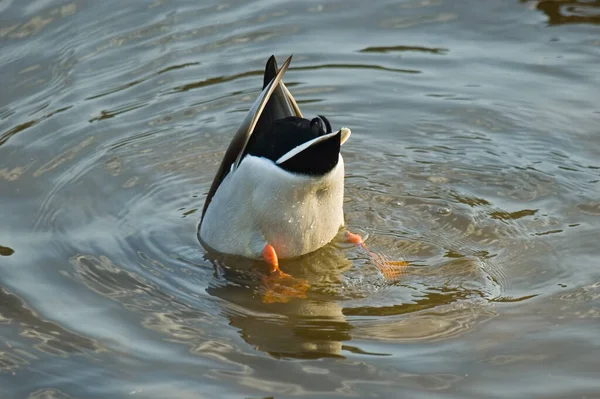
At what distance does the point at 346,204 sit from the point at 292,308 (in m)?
1.47

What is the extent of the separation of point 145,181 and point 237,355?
2542 millimetres

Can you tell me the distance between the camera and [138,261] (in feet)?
21.7

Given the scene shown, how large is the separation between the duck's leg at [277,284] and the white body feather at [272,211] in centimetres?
10

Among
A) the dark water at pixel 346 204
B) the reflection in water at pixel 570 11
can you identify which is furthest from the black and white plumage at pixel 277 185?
the reflection in water at pixel 570 11

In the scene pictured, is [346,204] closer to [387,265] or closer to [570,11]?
[387,265]

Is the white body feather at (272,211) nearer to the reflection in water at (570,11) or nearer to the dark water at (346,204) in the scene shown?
the dark water at (346,204)

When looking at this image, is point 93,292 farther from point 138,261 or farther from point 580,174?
point 580,174

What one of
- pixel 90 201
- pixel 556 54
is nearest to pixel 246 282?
pixel 90 201

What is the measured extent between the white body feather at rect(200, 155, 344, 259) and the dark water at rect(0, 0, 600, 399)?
190mm

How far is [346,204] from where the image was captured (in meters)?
7.41

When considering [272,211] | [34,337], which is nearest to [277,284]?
[272,211]

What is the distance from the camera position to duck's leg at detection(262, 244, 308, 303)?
629 cm

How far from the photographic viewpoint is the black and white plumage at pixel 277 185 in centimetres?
610

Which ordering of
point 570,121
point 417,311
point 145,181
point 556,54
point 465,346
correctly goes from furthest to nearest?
point 556,54, point 570,121, point 145,181, point 417,311, point 465,346
